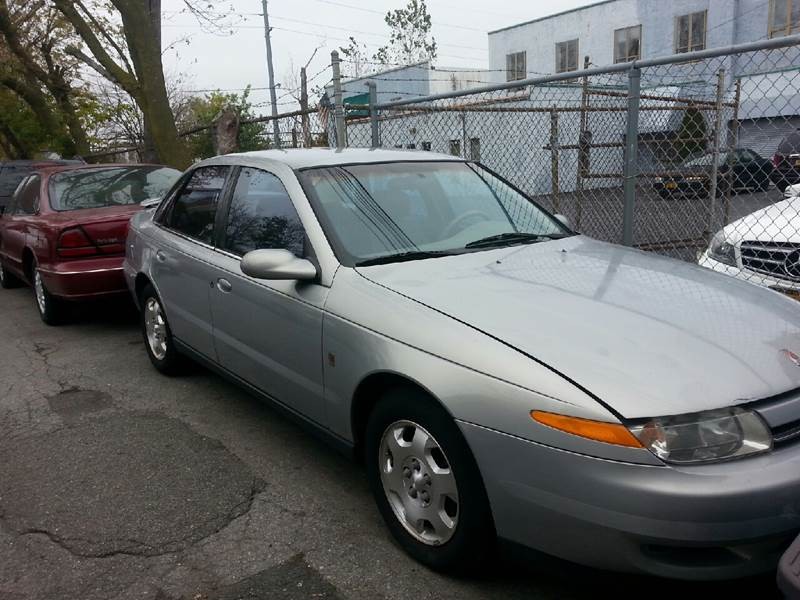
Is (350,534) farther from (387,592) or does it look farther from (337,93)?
(337,93)

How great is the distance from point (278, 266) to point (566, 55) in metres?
32.8

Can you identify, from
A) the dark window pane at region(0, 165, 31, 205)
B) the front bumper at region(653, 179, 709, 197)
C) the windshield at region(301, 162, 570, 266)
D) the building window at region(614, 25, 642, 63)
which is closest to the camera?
the windshield at region(301, 162, 570, 266)

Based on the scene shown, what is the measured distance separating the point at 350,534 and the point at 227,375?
1.47 metres

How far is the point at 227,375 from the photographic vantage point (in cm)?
414

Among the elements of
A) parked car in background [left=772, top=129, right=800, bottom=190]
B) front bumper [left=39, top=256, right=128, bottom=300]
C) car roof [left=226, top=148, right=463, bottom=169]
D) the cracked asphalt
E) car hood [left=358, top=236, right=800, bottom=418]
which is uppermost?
car roof [left=226, top=148, right=463, bottom=169]

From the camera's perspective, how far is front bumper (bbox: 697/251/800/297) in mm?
4404

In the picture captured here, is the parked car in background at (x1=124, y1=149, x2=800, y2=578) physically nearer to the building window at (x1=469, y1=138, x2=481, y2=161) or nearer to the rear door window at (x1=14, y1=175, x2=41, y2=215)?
the building window at (x1=469, y1=138, x2=481, y2=161)

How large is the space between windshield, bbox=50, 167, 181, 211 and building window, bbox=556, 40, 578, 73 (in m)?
28.6

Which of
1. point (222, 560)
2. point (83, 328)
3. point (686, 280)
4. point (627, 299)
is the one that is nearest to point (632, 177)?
point (686, 280)

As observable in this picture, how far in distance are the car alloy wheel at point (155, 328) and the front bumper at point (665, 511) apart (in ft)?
11.5

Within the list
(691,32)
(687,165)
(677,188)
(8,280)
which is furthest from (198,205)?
(691,32)

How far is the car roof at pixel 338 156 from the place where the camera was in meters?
3.86

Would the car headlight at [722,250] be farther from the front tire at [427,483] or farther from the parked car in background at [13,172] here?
the parked car in background at [13,172]

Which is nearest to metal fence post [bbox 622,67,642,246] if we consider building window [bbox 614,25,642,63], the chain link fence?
the chain link fence
